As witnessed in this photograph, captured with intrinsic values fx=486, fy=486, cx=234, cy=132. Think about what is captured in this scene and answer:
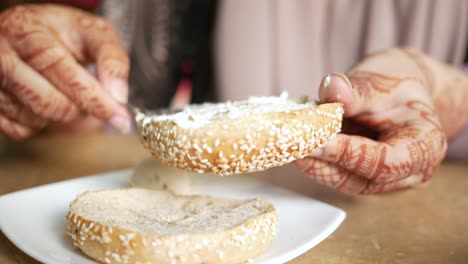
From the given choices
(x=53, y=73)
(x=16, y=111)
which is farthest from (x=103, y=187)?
(x=16, y=111)

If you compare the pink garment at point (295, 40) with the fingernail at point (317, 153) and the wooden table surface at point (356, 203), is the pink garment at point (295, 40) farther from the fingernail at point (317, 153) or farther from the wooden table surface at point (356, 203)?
the fingernail at point (317, 153)

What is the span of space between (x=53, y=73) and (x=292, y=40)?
1003 mm

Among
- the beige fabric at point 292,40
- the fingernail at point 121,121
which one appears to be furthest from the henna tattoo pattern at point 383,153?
the beige fabric at point 292,40

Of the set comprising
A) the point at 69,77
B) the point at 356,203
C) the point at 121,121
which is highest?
the point at 69,77

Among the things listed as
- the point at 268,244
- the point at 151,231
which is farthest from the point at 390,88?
the point at 151,231

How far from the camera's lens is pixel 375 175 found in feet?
3.15

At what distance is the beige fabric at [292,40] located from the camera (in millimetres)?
1819

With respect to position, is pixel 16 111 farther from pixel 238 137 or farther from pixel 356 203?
pixel 356 203

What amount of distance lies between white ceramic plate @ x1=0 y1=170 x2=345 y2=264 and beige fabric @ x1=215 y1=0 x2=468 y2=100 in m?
0.80

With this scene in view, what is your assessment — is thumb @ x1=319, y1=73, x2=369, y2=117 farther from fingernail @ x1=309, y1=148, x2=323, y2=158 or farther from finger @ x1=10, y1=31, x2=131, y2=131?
finger @ x1=10, y1=31, x2=131, y2=131

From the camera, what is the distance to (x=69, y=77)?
1.14m

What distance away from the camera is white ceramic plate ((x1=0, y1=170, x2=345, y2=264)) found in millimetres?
752

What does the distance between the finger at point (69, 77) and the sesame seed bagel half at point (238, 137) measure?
0.33 m

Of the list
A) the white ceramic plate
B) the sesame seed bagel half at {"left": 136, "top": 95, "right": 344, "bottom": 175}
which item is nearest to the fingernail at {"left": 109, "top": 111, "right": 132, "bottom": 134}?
the white ceramic plate
